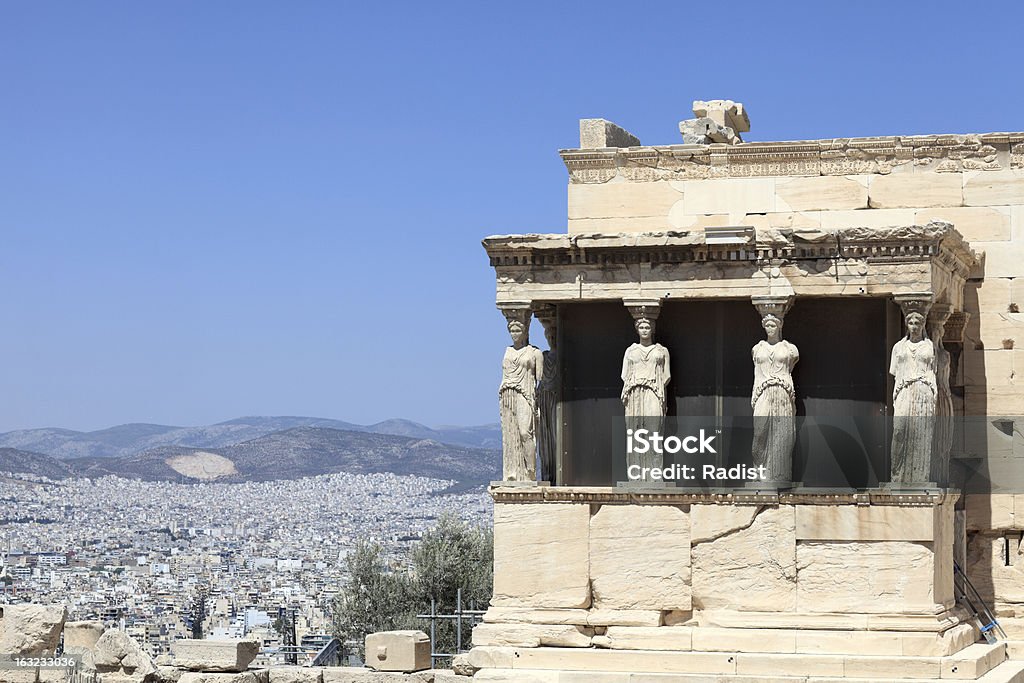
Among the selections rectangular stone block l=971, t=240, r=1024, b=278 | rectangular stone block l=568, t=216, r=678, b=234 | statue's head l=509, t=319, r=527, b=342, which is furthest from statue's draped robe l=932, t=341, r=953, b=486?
statue's head l=509, t=319, r=527, b=342

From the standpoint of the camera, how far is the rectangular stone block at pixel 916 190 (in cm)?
1894

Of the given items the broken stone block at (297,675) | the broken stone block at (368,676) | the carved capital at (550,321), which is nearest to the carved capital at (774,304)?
the carved capital at (550,321)

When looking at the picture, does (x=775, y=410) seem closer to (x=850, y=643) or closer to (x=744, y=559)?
(x=744, y=559)

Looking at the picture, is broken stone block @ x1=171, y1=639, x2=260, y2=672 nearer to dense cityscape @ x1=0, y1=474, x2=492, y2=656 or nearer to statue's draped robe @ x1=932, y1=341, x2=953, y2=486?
statue's draped robe @ x1=932, y1=341, x2=953, y2=486

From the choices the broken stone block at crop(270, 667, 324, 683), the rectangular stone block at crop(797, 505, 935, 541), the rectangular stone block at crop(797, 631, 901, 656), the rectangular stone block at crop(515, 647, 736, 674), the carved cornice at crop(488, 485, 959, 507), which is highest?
the carved cornice at crop(488, 485, 959, 507)

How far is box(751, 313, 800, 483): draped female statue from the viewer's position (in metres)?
17.0

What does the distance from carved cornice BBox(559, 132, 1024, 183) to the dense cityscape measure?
12140 mm

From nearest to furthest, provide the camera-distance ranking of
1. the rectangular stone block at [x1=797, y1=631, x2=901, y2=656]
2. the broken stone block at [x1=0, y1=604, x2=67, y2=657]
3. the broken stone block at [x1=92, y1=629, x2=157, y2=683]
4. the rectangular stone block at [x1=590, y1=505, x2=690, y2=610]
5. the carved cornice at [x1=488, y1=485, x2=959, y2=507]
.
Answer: the rectangular stone block at [x1=797, y1=631, x2=901, y2=656], the carved cornice at [x1=488, y1=485, x2=959, y2=507], the rectangular stone block at [x1=590, y1=505, x2=690, y2=610], the broken stone block at [x1=92, y1=629, x2=157, y2=683], the broken stone block at [x1=0, y1=604, x2=67, y2=657]

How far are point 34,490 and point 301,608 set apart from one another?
42.1 meters

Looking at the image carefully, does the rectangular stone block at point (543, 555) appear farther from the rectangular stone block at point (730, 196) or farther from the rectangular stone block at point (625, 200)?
Result: the rectangular stone block at point (730, 196)

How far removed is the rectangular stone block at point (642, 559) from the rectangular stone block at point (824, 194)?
150 inches

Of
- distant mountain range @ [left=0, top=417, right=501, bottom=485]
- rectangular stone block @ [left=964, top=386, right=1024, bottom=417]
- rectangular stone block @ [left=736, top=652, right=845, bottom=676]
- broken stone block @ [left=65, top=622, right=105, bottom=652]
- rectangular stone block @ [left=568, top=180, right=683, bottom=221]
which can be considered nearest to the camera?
rectangular stone block @ [left=736, top=652, right=845, bottom=676]

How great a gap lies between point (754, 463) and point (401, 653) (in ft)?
14.2

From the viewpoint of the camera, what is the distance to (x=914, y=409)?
16.7 meters
